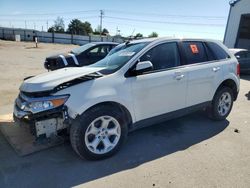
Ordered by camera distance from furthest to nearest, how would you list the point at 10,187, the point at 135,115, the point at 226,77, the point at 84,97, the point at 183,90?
the point at 226,77 < the point at 183,90 < the point at 135,115 < the point at 84,97 < the point at 10,187

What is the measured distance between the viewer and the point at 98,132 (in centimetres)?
366

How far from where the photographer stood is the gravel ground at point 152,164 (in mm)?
3217

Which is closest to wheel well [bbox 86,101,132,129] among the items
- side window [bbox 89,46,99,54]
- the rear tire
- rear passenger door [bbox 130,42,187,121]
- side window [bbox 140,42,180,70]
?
rear passenger door [bbox 130,42,187,121]

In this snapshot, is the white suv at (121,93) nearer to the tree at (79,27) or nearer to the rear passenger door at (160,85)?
the rear passenger door at (160,85)

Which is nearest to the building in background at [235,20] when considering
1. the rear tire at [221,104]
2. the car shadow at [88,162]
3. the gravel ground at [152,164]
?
the rear tire at [221,104]

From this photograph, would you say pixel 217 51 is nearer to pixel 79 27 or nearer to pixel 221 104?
pixel 221 104

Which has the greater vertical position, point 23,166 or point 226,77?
point 226,77

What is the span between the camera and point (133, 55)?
4.00 metres

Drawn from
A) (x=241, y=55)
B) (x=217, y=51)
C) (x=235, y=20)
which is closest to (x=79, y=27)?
(x=235, y=20)

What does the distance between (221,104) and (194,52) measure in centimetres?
142

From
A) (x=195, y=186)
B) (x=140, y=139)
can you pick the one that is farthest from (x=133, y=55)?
(x=195, y=186)

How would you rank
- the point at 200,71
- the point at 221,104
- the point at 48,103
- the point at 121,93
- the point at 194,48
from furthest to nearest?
the point at 221,104 → the point at 194,48 → the point at 200,71 → the point at 121,93 → the point at 48,103

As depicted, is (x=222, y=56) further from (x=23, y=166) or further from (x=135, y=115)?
(x=23, y=166)

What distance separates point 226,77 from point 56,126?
11.9ft
